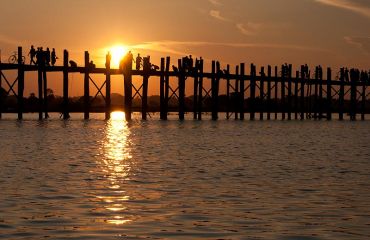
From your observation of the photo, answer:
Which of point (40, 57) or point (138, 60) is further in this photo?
point (138, 60)

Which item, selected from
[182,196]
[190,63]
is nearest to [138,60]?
[190,63]

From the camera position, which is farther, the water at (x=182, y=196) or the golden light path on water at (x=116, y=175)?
the golden light path on water at (x=116, y=175)

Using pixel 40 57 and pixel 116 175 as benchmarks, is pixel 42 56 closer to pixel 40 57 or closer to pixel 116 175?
pixel 40 57

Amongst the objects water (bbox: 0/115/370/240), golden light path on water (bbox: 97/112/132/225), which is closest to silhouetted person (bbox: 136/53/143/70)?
golden light path on water (bbox: 97/112/132/225)

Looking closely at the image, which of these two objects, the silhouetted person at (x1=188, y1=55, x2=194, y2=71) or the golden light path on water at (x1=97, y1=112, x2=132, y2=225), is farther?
the silhouetted person at (x1=188, y1=55, x2=194, y2=71)

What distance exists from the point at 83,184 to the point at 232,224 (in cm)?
545

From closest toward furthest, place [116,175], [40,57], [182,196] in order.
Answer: [182,196] < [116,175] < [40,57]

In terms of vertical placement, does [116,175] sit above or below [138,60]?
below

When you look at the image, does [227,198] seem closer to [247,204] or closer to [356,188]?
[247,204]

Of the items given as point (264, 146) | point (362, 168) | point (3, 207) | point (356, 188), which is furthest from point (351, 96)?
point (3, 207)

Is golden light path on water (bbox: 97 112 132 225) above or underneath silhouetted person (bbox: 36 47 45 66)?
underneath

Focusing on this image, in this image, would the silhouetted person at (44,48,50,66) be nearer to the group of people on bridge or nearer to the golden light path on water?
the group of people on bridge

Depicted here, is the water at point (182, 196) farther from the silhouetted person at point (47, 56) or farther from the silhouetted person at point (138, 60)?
the silhouetted person at point (138, 60)

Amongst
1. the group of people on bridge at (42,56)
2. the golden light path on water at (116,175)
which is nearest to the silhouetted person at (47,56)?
the group of people on bridge at (42,56)
